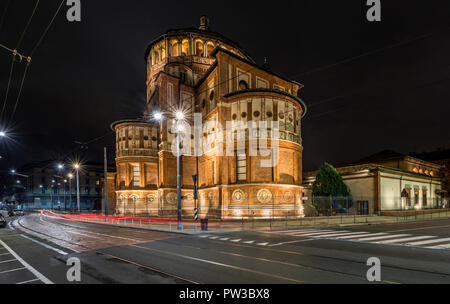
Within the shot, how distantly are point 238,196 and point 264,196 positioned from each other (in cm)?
293

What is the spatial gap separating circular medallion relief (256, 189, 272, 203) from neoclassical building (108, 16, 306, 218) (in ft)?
0.37

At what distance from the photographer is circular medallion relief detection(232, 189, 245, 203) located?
95.1 ft

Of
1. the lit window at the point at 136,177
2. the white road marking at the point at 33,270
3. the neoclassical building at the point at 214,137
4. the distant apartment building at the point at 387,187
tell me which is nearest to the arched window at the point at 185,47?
the neoclassical building at the point at 214,137

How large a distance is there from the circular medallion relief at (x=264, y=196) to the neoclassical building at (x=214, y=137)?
0.11 m

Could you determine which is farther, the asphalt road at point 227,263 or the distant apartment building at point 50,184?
the distant apartment building at point 50,184

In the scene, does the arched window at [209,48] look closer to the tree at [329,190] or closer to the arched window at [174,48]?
the arched window at [174,48]

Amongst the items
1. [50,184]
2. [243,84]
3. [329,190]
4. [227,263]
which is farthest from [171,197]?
[50,184]

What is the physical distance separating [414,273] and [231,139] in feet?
77.1

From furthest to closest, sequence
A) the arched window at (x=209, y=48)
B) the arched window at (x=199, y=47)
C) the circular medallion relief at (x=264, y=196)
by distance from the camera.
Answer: the arched window at (x=209, y=48), the arched window at (x=199, y=47), the circular medallion relief at (x=264, y=196)

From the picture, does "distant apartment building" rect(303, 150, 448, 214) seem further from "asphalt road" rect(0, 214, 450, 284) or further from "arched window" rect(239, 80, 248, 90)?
"asphalt road" rect(0, 214, 450, 284)

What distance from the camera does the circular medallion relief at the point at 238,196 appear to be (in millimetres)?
28984

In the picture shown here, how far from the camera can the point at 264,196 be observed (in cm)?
2866

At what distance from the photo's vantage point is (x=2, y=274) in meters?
8.23
